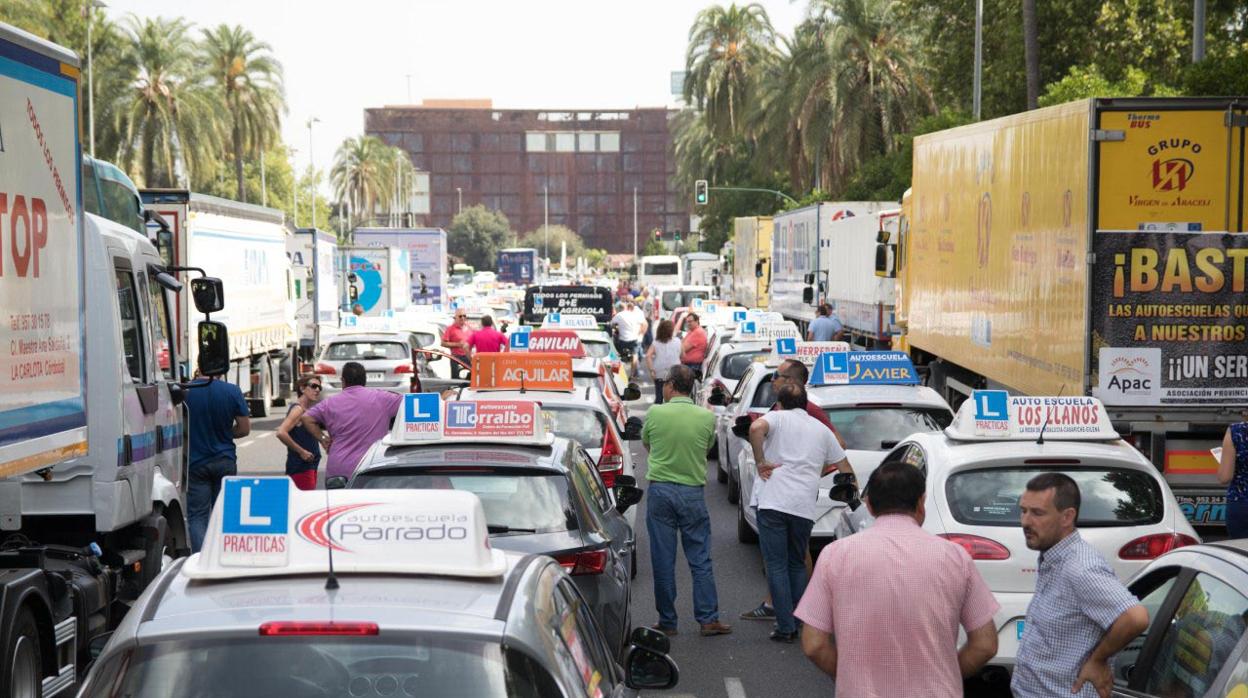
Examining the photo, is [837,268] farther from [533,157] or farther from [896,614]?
[533,157]

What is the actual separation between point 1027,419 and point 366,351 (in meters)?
17.5

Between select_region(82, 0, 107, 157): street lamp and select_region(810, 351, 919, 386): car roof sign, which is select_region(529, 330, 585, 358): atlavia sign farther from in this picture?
select_region(82, 0, 107, 157): street lamp

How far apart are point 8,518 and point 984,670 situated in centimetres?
509

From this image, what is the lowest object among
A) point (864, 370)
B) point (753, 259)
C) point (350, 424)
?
point (350, 424)

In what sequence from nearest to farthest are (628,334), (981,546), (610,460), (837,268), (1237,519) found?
1. (981,546)
2. (1237,519)
3. (610,460)
4. (628,334)
5. (837,268)

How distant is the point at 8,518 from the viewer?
8.40 metres

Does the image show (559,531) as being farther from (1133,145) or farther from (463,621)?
(1133,145)

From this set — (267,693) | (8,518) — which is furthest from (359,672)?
(8,518)

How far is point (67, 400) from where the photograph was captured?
26.5 ft

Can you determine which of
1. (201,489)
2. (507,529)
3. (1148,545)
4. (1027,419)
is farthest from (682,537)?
(201,489)

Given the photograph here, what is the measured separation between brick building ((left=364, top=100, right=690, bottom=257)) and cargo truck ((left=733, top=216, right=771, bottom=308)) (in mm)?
119430

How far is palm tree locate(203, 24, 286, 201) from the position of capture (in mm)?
65438

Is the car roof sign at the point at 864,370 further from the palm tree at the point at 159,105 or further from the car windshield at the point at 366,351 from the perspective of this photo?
the palm tree at the point at 159,105

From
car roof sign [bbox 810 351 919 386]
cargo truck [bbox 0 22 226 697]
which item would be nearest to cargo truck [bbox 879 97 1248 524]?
car roof sign [bbox 810 351 919 386]
